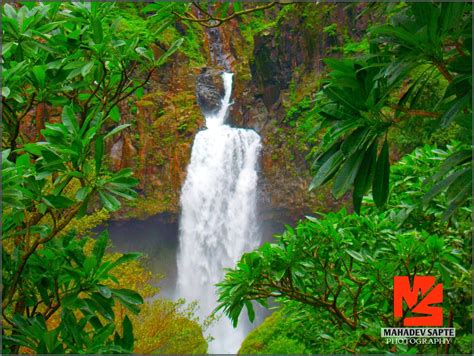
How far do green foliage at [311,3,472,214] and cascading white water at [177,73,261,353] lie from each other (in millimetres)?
11367

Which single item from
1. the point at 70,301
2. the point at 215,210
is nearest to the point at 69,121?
the point at 70,301

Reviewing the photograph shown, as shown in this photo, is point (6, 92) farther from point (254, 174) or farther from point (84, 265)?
point (254, 174)

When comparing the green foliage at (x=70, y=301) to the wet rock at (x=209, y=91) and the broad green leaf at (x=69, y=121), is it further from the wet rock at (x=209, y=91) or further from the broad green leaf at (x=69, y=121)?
the wet rock at (x=209, y=91)

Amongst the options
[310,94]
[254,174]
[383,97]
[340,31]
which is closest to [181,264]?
[254,174]

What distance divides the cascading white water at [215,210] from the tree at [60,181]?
1096 cm

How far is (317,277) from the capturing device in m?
1.73

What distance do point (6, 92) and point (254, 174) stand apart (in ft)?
37.7

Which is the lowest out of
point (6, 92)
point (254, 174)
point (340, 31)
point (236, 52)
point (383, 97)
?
point (383, 97)

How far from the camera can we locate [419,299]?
158cm

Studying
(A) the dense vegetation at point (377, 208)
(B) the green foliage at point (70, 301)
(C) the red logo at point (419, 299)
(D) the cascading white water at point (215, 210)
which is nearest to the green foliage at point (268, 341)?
(A) the dense vegetation at point (377, 208)

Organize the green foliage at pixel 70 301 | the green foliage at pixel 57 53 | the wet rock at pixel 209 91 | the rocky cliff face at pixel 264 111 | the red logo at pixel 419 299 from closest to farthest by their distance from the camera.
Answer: the green foliage at pixel 70 301, the green foliage at pixel 57 53, the red logo at pixel 419 299, the rocky cliff face at pixel 264 111, the wet rock at pixel 209 91

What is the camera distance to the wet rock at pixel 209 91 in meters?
14.1

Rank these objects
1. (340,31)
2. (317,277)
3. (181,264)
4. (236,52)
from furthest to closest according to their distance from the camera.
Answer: (236,52) < (181,264) < (340,31) < (317,277)

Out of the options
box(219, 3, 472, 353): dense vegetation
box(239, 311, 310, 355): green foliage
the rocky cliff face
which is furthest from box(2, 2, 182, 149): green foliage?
the rocky cliff face
